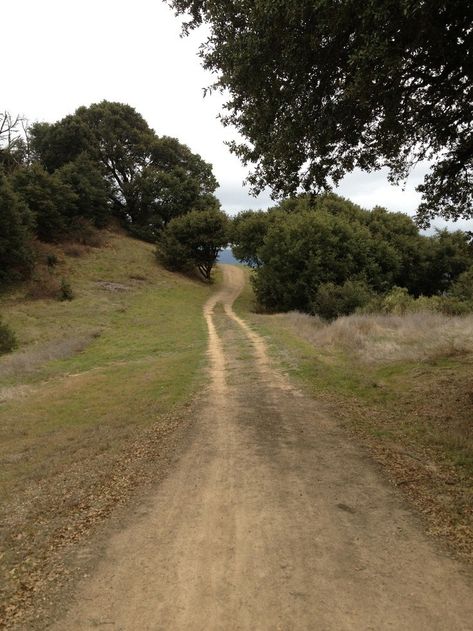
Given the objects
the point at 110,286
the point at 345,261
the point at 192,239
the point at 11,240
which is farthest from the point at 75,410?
Result: the point at 192,239

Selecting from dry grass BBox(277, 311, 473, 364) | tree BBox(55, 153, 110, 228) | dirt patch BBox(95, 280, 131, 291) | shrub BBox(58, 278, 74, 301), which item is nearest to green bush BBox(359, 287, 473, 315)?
dry grass BBox(277, 311, 473, 364)

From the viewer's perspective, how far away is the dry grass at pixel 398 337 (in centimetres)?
1454

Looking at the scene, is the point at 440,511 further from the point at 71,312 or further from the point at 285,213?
the point at 285,213

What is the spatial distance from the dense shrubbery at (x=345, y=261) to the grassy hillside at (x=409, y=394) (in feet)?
27.0

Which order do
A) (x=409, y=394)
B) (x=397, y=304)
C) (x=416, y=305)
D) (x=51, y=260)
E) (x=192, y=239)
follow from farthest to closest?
(x=192, y=239), (x=51, y=260), (x=416, y=305), (x=397, y=304), (x=409, y=394)

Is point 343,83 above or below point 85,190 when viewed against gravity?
below

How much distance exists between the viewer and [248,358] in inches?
677

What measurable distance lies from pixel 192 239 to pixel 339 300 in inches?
1100

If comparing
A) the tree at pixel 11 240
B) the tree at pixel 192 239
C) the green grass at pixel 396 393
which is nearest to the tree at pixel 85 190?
the tree at pixel 192 239

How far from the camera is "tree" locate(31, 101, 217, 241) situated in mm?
62438

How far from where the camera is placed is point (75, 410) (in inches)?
496

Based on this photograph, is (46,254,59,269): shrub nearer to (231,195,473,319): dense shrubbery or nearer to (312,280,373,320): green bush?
(231,195,473,319): dense shrubbery

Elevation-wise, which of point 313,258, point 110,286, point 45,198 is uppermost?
point 45,198

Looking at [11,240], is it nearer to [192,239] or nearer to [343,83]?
[192,239]
